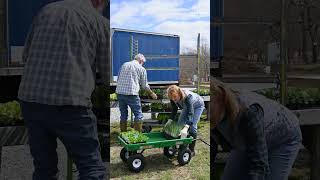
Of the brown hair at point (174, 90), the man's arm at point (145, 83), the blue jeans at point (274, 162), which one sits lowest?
the blue jeans at point (274, 162)

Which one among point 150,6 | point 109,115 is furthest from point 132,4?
point 109,115

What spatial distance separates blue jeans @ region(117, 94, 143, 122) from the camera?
228cm

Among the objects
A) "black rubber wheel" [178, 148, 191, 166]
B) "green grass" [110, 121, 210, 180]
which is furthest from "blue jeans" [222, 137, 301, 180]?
"black rubber wheel" [178, 148, 191, 166]

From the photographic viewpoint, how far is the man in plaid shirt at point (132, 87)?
2.26 metres

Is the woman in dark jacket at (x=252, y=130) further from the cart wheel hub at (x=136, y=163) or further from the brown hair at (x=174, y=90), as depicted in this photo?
the cart wheel hub at (x=136, y=163)

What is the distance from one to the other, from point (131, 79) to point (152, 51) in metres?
0.18

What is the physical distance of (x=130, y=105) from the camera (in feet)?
7.52

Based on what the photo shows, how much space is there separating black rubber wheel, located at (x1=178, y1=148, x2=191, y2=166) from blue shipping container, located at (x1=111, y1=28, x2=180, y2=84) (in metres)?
0.37

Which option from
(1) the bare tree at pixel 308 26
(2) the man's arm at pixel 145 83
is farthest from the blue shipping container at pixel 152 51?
(1) the bare tree at pixel 308 26

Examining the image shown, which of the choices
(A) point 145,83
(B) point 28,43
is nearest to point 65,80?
(B) point 28,43

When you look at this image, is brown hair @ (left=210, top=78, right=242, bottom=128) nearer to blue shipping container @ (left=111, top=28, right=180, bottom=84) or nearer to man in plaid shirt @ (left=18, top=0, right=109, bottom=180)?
blue shipping container @ (left=111, top=28, right=180, bottom=84)

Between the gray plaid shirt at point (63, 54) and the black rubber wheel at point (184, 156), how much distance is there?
1.78ft

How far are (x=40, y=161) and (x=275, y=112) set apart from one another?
50.0 inches

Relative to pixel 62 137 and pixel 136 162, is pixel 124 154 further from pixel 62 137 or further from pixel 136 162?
pixel 62 137
